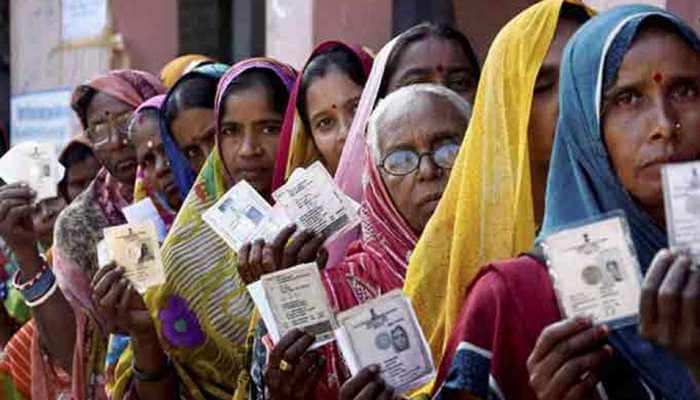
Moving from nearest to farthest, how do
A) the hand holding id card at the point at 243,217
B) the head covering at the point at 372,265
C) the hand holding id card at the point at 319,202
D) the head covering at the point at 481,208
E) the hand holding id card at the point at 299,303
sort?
the head covering at the point at 481,208 < the hand holding id card at the point at 299,303 < the head covering at the point at 372,265 < the hand holding id card at the point at 319,202 < the hand holding id card at the point at 243,217

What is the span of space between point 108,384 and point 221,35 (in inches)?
238

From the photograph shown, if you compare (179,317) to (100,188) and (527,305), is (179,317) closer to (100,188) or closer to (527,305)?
(100,188)

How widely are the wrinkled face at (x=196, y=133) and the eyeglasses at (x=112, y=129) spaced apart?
2.17 feet

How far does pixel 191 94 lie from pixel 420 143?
1.47 m

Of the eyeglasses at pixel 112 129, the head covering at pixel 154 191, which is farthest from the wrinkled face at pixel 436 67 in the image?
the eyeglasses at pixel 112 129

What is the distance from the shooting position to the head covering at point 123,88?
221 inches

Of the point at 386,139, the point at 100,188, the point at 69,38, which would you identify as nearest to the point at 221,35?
the point at 69,38

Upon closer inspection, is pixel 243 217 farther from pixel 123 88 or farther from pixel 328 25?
pixel 328 25

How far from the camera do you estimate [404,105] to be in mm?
3697

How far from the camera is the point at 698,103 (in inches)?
115

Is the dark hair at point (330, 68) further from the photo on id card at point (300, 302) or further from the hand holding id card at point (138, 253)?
the photo on id card at point (300, 302)

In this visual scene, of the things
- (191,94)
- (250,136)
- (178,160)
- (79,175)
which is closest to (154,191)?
(178,160)

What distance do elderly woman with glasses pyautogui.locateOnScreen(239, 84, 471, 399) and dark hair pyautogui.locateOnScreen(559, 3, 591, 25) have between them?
12.1 inches

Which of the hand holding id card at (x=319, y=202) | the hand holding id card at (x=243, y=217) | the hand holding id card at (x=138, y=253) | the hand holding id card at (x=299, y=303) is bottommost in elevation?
the hand holding id card at (x=138, y=253)
